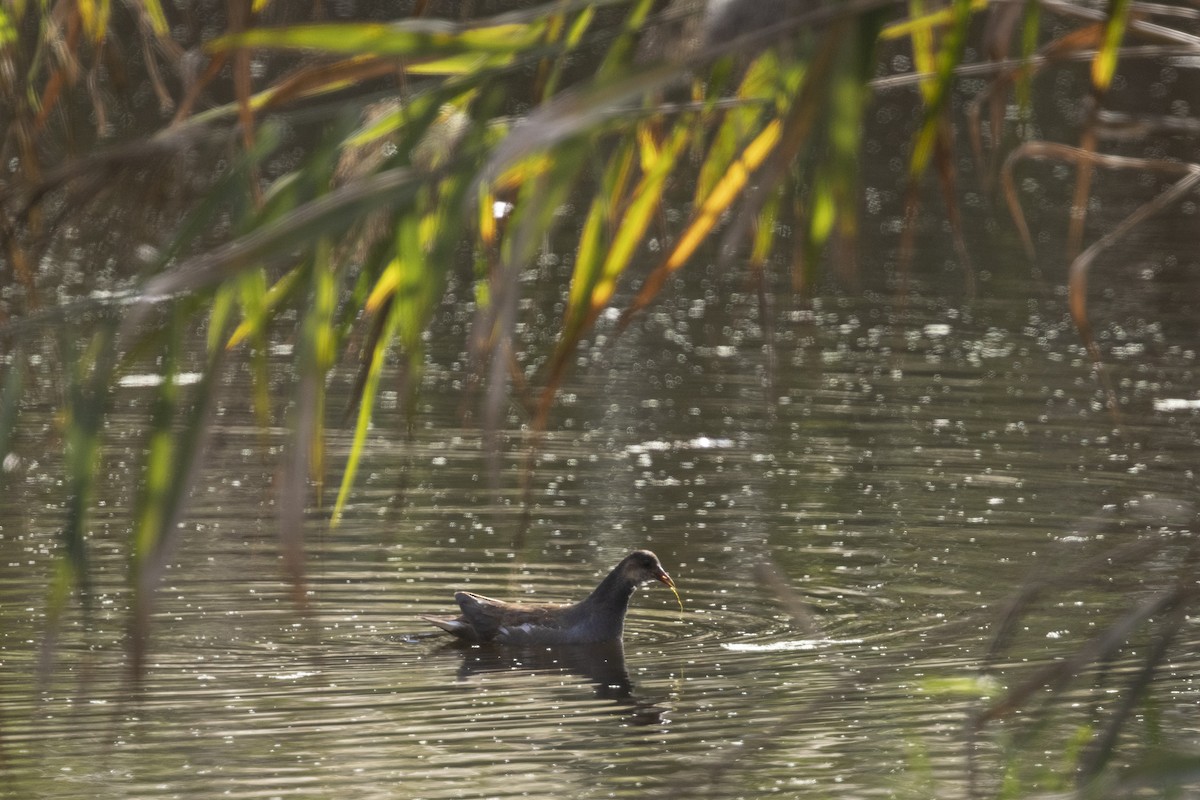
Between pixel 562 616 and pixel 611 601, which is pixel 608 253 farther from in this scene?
pixel 562 616

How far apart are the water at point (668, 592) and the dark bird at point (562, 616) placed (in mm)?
111

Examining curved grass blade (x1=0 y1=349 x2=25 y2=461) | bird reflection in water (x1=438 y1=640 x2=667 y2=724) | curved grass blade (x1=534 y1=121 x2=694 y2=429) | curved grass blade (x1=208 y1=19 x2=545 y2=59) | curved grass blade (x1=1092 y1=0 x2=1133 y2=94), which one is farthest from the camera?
bird reflection in water (x1=438 y1=640 x2=667 y2=724)

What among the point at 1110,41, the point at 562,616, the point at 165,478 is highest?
the point at 1110,41

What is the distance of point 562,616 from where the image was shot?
31.1ft

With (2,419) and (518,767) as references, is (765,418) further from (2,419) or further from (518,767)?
(2,419)

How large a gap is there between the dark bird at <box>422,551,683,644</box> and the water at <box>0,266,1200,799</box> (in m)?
0.11

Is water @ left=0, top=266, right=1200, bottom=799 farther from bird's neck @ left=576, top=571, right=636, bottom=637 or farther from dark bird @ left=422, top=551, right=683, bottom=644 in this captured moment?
bird's neck @ left=576, top=571, right=636, bottom=637

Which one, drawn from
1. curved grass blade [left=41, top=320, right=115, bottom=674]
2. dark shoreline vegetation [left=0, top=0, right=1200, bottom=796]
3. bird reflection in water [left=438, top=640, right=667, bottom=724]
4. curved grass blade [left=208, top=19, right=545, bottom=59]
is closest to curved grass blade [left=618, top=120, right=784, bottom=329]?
dark shoreline vegetation [left=0, top=0, right=1200, bottom=796]

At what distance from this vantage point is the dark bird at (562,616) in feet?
30.4

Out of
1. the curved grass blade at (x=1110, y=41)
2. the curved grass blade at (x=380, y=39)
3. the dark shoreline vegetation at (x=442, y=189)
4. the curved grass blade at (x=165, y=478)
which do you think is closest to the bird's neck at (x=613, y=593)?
the dark shoreline vegetation at (x=442, y=189)

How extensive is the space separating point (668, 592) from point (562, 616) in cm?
115

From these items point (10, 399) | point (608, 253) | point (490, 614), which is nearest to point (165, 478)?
point (10, 399)

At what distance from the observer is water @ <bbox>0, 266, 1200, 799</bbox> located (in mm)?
7199

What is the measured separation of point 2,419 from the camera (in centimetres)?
278
